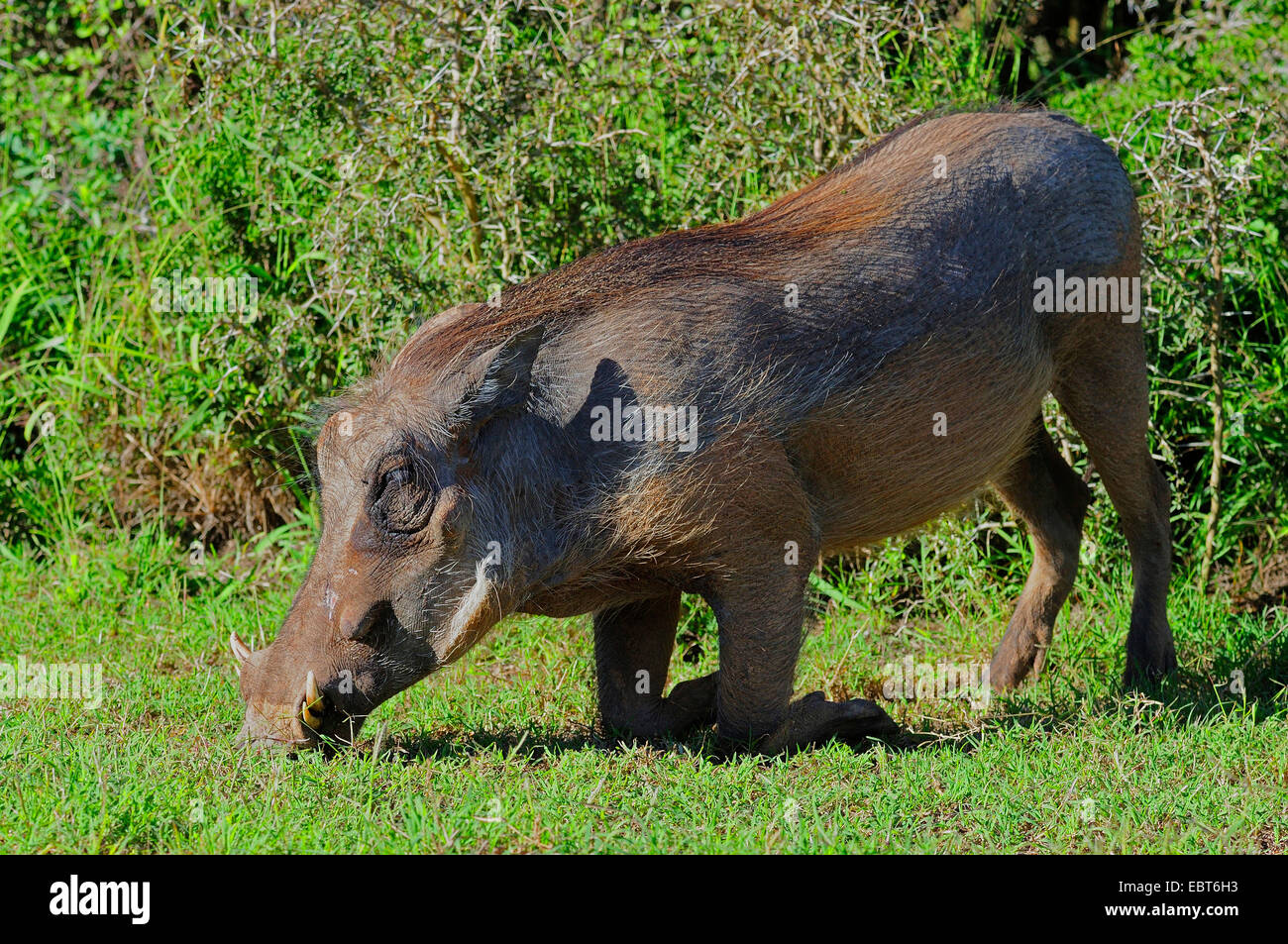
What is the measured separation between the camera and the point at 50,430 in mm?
6262

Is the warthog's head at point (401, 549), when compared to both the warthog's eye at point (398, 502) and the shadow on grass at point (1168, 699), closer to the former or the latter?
the warthog's eye at point (398, 502)

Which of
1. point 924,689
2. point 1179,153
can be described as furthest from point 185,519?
point 1179,153

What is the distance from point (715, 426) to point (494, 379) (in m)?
0.55

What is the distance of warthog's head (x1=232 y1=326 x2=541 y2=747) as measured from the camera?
368cm

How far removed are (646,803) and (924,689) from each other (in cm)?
147

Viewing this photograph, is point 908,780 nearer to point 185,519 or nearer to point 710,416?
point 710,416

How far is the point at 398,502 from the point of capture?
3676mm

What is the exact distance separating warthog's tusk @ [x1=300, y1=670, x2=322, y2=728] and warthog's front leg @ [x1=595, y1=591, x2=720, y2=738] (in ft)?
3.01

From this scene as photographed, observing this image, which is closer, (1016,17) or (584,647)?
(584,647)

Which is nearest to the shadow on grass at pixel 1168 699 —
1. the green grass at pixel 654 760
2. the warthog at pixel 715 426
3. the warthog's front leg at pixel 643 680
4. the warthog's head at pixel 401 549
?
the green grass at pixel 654 760

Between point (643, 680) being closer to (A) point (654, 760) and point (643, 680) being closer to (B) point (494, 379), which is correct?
(A) point (654, 760)

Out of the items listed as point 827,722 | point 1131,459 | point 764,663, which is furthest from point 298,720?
point 1131,459

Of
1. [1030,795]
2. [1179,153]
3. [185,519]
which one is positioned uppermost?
[1179,153]

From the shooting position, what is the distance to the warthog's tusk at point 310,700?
3.67 metres
